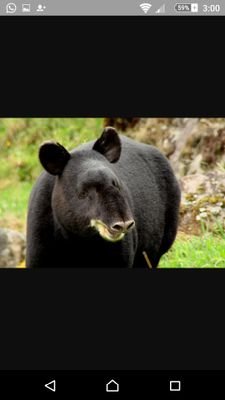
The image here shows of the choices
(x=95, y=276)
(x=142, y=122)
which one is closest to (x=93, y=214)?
Result: (x=95, y=276)

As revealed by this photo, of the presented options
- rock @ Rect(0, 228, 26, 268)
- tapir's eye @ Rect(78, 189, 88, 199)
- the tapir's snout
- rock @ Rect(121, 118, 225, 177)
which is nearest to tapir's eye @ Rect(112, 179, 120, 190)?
tapir's eye @ Rect(78, 189, 88, 199)

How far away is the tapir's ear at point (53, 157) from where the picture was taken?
19.3 ft

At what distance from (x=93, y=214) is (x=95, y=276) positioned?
3.76ft

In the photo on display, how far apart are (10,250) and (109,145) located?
441 cm

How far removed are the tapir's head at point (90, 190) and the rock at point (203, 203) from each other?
7.29 feet

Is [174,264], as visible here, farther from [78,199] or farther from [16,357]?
[16,357]

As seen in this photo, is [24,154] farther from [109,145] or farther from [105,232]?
[105,232]

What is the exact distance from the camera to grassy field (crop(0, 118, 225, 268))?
11.5 meters

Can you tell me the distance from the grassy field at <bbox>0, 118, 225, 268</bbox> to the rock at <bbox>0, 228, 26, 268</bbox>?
0.97m
